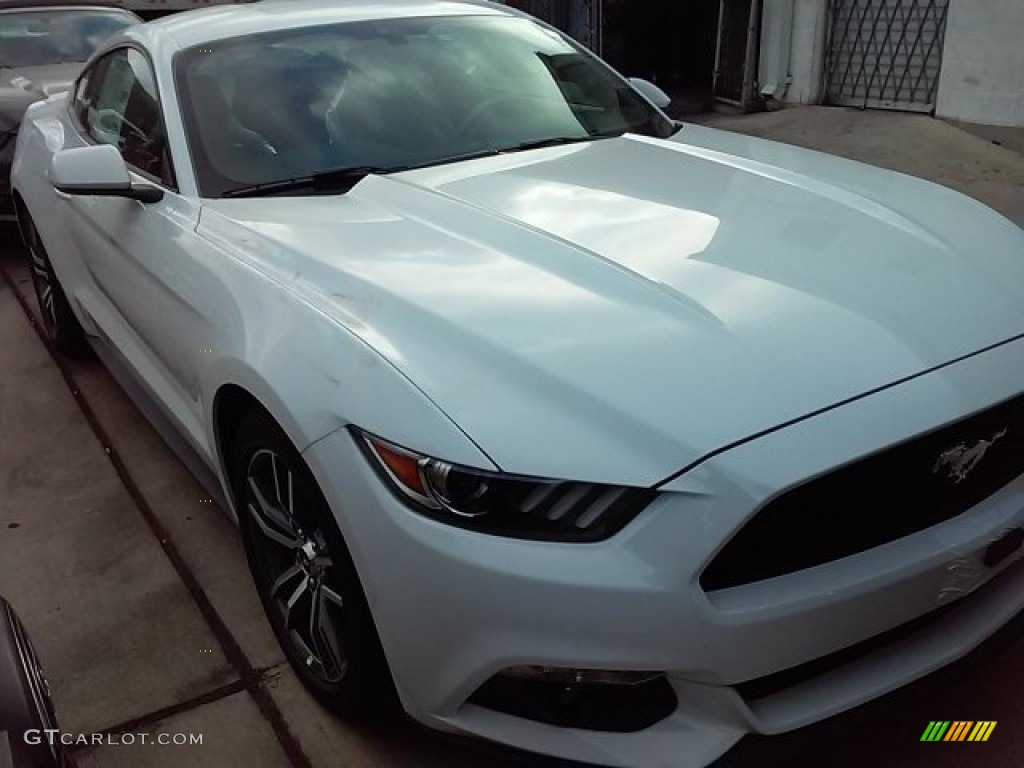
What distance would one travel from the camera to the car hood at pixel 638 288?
1.70 metres

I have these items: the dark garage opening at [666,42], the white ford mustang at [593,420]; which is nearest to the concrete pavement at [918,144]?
the dark garage opening at [666,42]

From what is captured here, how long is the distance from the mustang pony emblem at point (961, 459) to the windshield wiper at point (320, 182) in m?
1.76

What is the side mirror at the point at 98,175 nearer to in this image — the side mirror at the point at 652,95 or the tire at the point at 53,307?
the tire at the point at 53,307

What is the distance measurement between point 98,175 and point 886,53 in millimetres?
7530

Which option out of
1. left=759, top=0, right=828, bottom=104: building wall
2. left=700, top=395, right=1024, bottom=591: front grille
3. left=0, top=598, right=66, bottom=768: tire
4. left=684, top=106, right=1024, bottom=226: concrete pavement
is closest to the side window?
left=0, top=598, right=66, bottom=768: tire

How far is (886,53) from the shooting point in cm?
845

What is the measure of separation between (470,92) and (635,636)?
2.16 meters

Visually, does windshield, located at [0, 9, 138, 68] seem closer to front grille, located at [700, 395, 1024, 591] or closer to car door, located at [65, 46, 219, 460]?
car door, located at [65, 46, 219, 460]

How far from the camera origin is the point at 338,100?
3.04 m

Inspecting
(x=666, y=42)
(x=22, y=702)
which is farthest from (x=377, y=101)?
(x=666, y=42)

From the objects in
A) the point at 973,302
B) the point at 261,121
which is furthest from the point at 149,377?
the point at 973,302

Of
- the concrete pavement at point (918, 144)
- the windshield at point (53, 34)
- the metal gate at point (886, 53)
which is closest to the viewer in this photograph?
the concrete pavement at point (918, 144)

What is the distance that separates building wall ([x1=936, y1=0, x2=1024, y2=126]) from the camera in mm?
7270

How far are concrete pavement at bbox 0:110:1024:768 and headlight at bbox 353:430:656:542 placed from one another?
426 mm
